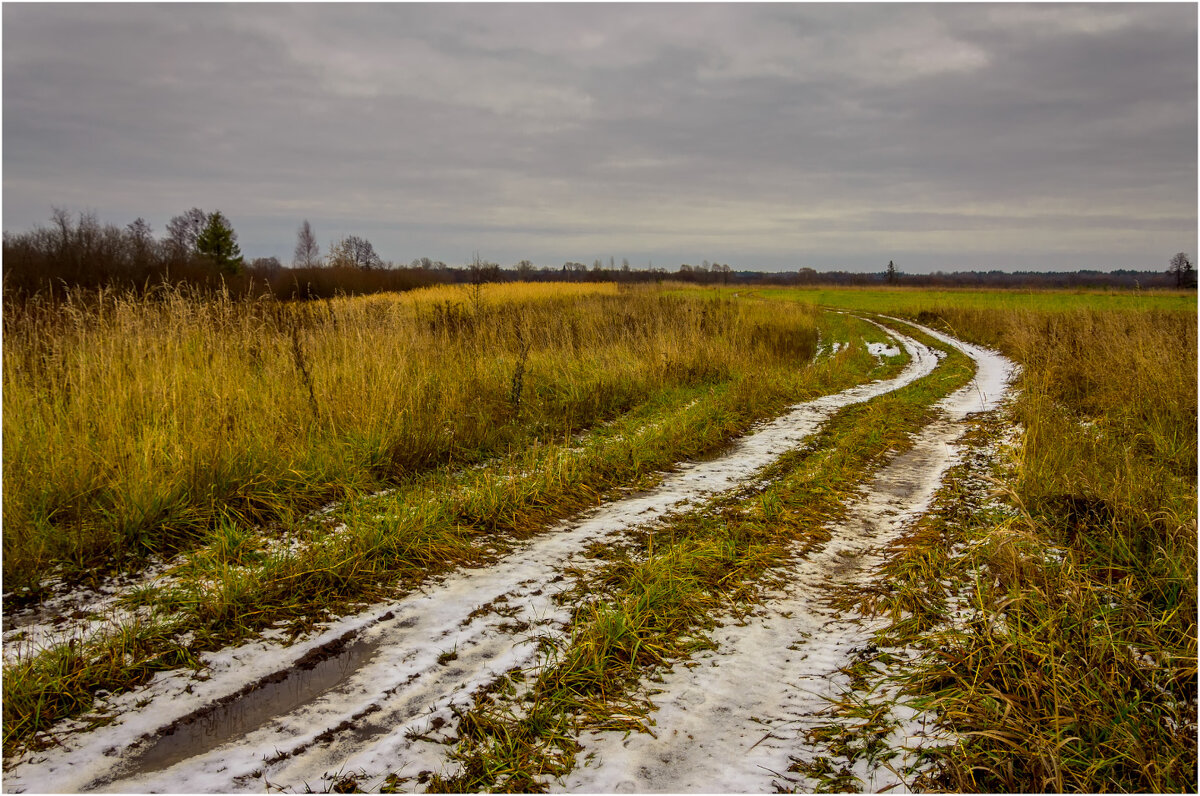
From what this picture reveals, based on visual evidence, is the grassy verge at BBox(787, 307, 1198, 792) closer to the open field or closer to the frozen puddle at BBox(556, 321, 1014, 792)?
the open field

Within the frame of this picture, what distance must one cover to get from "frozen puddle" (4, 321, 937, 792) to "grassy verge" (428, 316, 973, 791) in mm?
146

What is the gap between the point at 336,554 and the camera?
347cm

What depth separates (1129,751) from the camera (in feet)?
6.37

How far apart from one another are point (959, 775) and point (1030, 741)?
0.29m

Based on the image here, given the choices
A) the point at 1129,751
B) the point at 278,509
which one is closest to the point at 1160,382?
the point at 1129,751

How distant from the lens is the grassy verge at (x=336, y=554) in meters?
2.48

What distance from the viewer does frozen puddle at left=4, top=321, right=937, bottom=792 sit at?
2012mm

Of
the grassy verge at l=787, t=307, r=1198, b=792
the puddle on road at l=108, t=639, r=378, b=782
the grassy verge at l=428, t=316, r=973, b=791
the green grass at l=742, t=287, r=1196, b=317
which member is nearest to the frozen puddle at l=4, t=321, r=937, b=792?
the puddle on road at l=108, t=639, r=378, b=782

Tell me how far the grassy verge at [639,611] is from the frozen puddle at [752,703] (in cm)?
11

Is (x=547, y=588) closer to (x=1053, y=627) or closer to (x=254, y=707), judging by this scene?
(x=254, y=707)

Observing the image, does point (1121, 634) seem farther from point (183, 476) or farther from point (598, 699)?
point (183, 476)

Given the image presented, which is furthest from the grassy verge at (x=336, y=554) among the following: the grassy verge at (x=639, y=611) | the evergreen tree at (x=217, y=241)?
the evergreen tree at (x=217, y=241)

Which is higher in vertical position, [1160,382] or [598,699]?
[1160,382]

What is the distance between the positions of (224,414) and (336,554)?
182 centimetres
